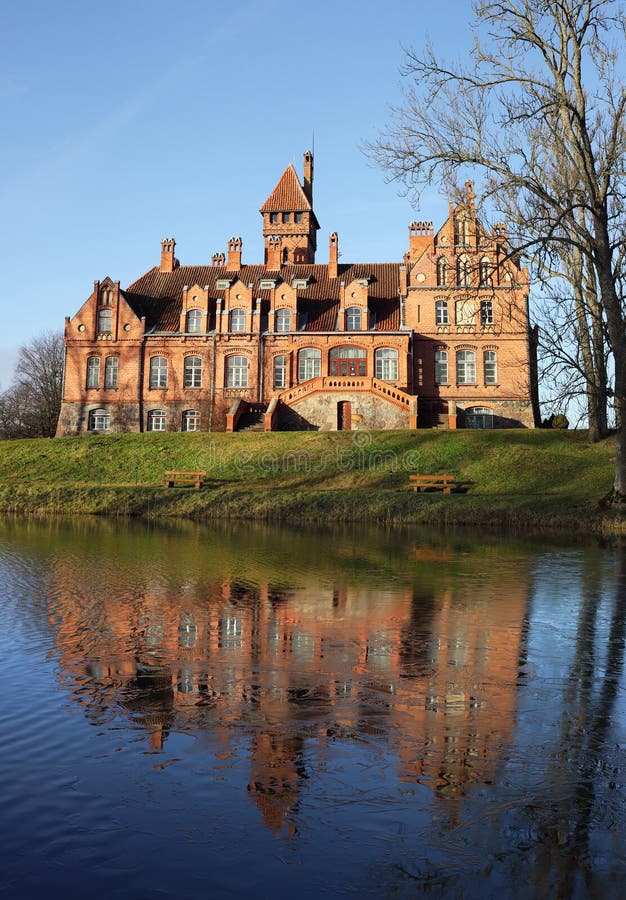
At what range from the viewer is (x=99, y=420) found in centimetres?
5078

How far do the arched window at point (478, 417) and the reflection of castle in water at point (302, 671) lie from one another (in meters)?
37.1

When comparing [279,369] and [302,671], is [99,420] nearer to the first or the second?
[279,369]

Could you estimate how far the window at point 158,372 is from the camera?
50500 mm

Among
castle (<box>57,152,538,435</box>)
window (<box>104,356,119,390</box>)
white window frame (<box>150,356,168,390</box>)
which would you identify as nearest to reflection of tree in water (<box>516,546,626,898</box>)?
castle (<box>57,152,538,435</box>)

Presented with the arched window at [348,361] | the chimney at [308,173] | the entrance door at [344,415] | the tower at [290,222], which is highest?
the chimney at [308,173]

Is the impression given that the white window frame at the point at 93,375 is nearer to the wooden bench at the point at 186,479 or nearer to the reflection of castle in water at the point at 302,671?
the wooden bench at the point at 186,479

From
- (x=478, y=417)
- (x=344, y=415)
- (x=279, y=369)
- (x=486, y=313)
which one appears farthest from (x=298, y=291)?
(x=478, y=417)

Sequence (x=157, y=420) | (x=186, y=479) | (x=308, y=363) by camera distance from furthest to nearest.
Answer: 1. (x=157, y=420)
2. (x=308, y=363)
3. (x=186, y=479)

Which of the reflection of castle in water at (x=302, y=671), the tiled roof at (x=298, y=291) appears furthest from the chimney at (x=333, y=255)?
the reflection of castle in water at (x=302, y=671)

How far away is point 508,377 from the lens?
48.1 metres

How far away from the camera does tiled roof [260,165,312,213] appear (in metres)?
61.7

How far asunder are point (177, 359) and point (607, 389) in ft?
108

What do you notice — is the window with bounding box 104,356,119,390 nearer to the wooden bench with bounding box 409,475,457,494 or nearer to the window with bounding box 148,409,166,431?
the window with bounding box 148,409,166,431

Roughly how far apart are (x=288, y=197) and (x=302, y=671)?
195 ft
